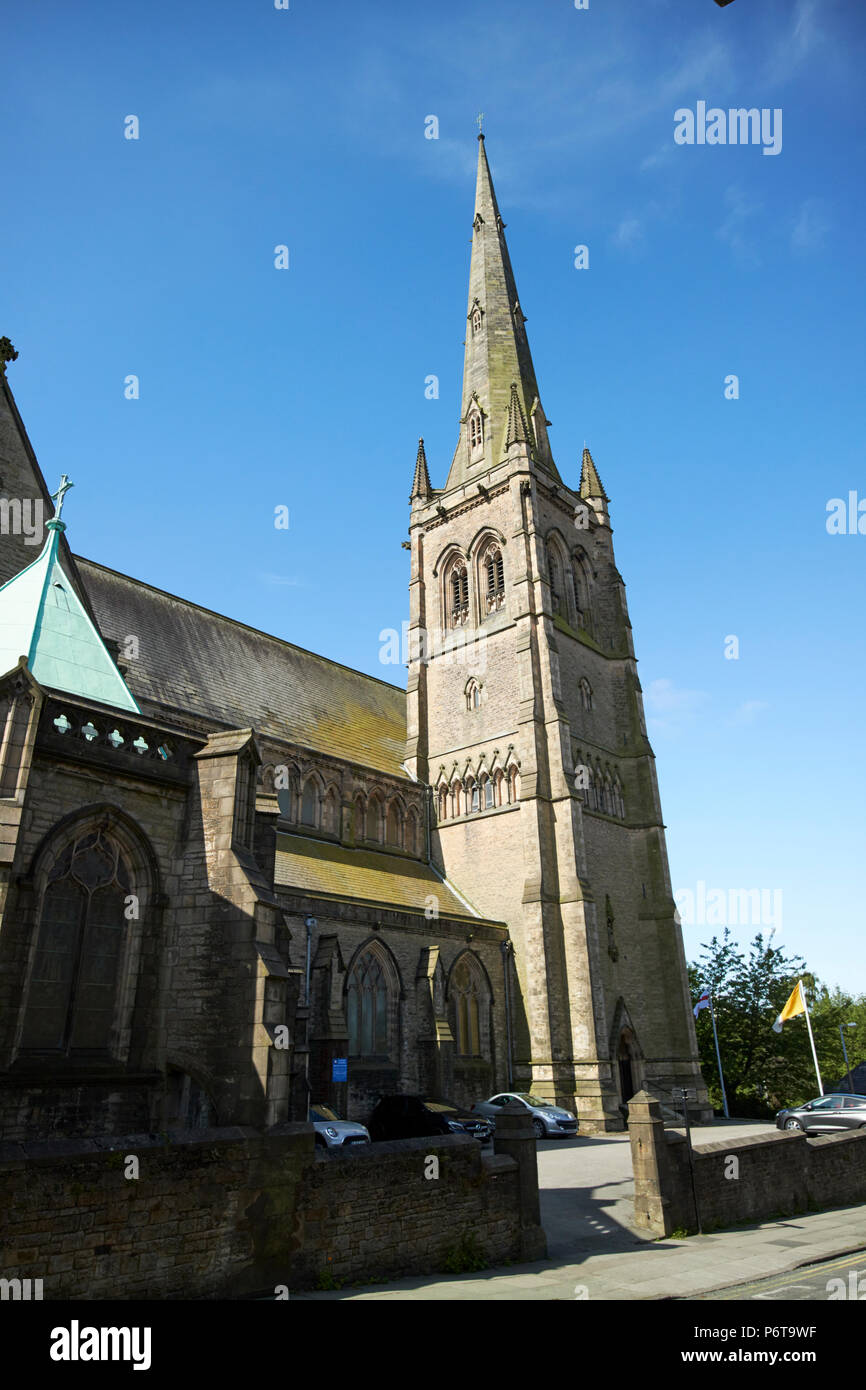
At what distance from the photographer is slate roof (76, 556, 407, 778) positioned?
2844cm

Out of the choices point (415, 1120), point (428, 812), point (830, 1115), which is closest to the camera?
point (415, 1120)

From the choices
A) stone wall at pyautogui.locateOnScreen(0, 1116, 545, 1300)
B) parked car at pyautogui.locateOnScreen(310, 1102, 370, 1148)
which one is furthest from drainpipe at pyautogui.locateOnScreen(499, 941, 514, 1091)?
stone wall at pyautogui.locateOnScreen(0, 1116, 545, 1300)

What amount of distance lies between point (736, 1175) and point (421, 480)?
3537cm

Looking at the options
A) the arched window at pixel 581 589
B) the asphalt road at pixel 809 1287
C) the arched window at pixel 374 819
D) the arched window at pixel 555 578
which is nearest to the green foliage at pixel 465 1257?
the asphalt road at pixel 809 1287

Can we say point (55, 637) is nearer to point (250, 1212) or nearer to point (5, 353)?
point (250, 1212)

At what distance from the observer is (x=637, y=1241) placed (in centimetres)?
1275

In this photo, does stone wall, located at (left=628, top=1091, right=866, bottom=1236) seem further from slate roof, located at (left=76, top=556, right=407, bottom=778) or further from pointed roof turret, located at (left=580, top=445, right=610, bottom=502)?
pointed roof turret, located at (left=580, top=445, right=610, bottom=502)

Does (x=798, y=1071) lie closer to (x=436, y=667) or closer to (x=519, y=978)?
(x=519, y=978)

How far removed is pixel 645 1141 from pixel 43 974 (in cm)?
950

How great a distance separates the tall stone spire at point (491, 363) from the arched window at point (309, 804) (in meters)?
18.6

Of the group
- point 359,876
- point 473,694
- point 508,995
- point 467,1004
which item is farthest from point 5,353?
point 508,995

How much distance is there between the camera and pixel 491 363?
148 ft

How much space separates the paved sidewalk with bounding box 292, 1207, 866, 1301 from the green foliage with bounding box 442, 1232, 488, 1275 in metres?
0.23
